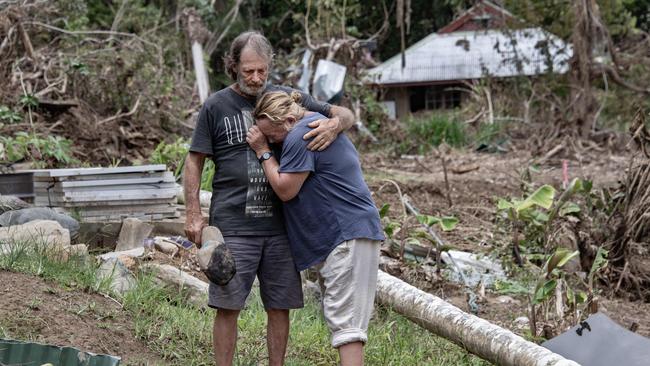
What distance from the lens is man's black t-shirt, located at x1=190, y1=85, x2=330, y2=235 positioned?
4.87 meters

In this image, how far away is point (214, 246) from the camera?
15.3 feet

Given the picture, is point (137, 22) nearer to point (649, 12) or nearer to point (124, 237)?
point (124, 237)

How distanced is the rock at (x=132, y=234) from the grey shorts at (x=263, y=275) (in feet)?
10.1

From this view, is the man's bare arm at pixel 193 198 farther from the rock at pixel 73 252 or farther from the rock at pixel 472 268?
the rock at pixel 472 268

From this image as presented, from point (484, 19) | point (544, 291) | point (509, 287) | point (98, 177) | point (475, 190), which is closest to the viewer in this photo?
point (544, 291)

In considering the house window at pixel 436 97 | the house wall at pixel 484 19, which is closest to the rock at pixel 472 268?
the house wall at pixel 484 19

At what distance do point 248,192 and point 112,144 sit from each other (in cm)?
713

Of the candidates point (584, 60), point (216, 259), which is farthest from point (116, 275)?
point (584, 60)

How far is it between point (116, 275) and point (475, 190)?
27.5 ft

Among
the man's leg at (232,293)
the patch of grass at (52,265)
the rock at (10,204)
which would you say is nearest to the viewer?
the man's leg at (232,293)

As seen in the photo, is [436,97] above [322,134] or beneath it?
beneath

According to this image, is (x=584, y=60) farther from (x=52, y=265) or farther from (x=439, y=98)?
(x=439, y=98)

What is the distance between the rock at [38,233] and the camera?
21.5ft

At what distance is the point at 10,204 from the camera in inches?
322
